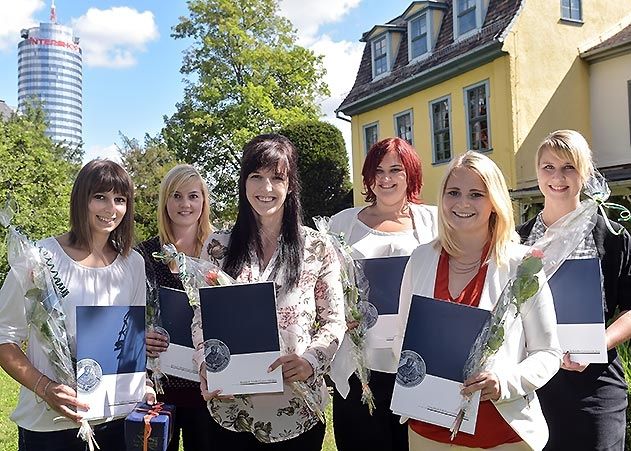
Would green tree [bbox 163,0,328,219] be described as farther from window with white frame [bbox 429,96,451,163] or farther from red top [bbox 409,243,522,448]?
red top [bbox 409,243,522,448]

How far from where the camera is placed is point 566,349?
2.85 m

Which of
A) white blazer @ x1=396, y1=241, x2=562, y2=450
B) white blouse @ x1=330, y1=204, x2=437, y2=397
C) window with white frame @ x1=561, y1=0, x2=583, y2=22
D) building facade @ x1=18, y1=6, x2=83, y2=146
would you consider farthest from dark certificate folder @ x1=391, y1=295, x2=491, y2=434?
building facade @ x1=18, y1=6, x2=83, y2=146

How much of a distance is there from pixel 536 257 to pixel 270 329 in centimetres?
114

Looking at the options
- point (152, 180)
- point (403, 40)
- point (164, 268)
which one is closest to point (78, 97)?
point (152, 180)

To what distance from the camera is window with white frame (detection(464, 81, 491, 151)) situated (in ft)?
54.3

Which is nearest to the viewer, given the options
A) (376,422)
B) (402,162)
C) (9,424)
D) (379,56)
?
(376,422)

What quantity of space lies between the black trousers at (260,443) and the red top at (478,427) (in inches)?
20.3

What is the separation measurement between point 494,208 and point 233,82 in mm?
26955

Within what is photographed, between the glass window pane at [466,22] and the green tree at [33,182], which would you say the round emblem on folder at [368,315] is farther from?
the glass window pane at [466,22]

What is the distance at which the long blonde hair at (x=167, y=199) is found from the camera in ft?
13.2

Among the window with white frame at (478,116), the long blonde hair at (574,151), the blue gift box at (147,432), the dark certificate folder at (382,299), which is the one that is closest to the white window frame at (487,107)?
the window with white frame at (478,116)

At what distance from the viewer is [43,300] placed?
265cm

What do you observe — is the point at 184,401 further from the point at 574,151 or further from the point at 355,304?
the point at 574,151

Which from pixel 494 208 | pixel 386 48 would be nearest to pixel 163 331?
pixel 494 208
